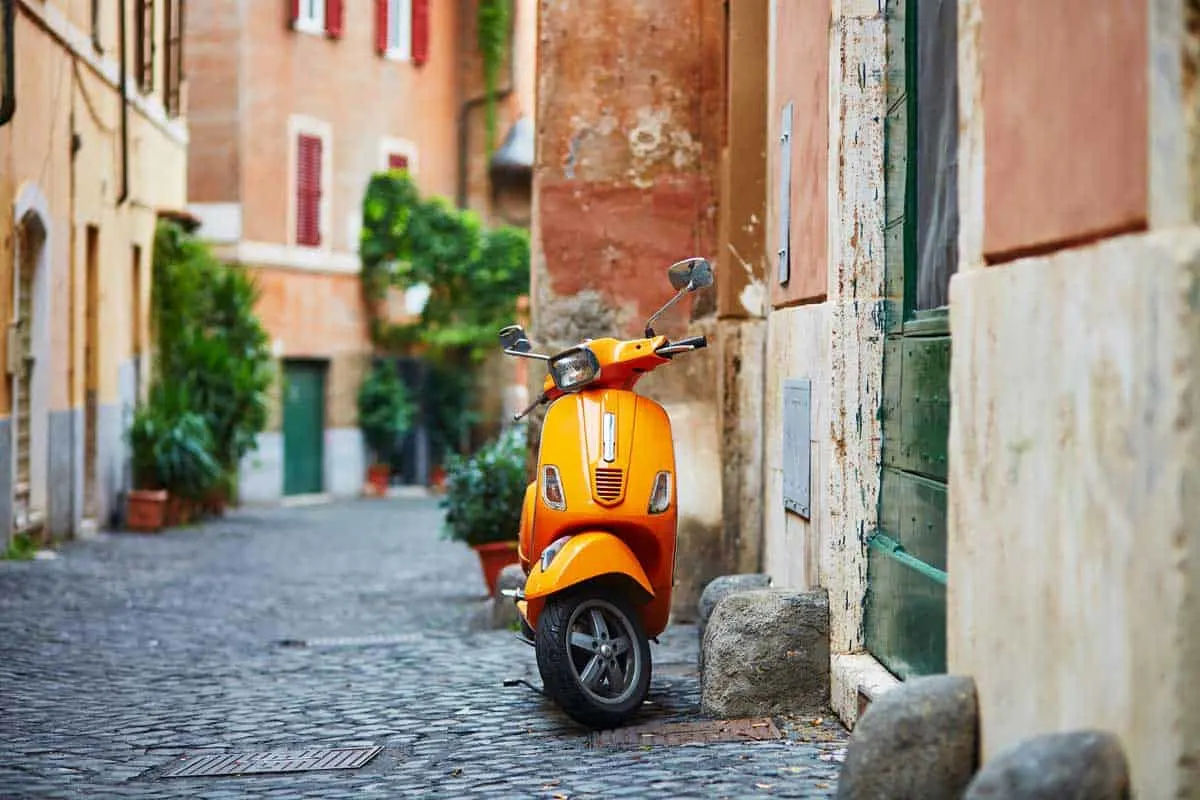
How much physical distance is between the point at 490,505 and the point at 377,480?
18.1 meters

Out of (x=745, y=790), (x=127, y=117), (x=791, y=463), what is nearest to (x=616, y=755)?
(x=745, y=790)

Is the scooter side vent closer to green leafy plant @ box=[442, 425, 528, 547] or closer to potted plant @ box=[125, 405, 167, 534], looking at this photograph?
green leafy plant @ box=[442, 425, 528, 547]

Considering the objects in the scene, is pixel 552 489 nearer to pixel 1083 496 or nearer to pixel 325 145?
pixel 1083 496

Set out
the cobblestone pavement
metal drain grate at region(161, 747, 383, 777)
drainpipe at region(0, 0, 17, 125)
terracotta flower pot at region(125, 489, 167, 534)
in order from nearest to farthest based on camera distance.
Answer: the cobblestone pavement
metal drain grate at region(161, 747, 383, 777)
drainpipe at region(0, 0, 17, 125)
terracotta flower pot at region(125, 489, 167, 534)

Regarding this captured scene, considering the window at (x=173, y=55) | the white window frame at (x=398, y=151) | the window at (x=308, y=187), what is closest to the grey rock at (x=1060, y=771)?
the window at (x=173, y=55)

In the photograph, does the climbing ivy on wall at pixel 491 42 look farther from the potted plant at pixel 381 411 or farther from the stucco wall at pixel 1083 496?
the stucco wall at pixel 1083 496

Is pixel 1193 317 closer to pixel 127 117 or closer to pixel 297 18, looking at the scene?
pixel 127 117

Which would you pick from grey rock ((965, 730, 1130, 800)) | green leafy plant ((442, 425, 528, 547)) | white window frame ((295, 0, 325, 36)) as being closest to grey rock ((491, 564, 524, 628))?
green leafy plant ((442, 425, 528, 547))

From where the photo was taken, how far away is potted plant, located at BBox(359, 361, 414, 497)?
91.6 feet

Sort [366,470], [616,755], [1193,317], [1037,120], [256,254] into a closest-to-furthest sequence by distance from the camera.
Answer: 1. [1193,317]
2. [1037,120]
3. [616,755]
4. [256,254]
5. [366,470]

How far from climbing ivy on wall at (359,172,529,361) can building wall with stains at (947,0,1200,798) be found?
24.1 meters

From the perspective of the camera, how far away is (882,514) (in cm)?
579

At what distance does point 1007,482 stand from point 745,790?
1356mm

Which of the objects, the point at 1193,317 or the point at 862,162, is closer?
the point at 1193,317
